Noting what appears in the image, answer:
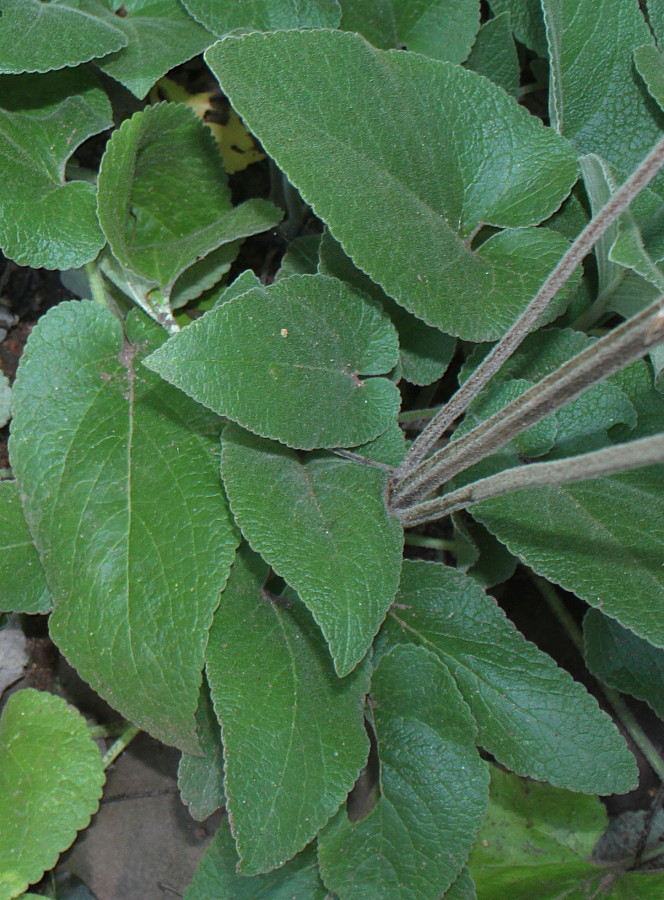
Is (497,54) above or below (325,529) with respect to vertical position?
above

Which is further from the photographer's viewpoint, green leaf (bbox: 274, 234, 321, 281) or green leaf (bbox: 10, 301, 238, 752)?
green leaf (bbox: 274, 234, 321, 281)

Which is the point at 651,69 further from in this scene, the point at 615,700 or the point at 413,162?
the point at 615,700

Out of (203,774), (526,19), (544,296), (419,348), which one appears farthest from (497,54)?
(203,774)

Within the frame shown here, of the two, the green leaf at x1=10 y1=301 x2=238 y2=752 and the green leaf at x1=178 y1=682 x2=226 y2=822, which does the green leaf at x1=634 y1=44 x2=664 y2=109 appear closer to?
the green leaf at x1=10 y1=301 x2=238 y2=752

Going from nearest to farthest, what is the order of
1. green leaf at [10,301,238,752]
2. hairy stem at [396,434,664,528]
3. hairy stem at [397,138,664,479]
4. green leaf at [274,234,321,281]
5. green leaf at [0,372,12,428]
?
hairy stem at [396,434,664,528], hairy stem at [397,138,664,479], green leaf at [10,301,238,752], green leaf at [274,234,321,281], green leaf at [0,372,12,428]

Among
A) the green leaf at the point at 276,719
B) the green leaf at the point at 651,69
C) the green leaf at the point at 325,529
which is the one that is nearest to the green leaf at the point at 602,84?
the green leaf at the point at 651,69

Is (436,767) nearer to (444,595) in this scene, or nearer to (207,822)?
(444,595)

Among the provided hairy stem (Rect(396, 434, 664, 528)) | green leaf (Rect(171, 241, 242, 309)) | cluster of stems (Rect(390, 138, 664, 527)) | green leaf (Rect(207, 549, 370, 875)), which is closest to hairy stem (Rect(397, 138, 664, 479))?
cluster of stems (Rect(390, 138, 664, 527))
